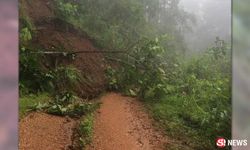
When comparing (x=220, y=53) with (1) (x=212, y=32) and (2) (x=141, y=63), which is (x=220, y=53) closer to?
(1) (x=212, y=32)

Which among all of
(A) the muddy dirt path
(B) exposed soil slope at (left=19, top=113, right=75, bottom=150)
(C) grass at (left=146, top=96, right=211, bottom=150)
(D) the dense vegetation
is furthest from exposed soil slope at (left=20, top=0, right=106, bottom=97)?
(C) grass at (left=146, top=96, right=211, bottom=150)

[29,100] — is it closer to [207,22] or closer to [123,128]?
[123,128]

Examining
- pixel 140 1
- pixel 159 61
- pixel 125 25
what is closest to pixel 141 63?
pixel 159 61

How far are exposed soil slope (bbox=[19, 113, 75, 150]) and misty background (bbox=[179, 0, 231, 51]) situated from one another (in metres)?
1.51

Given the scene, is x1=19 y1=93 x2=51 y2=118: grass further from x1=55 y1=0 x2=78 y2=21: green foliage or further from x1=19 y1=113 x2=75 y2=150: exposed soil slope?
x1=55 y1=0 x2=78 y2=21: green foliage

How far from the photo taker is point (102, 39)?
3.70 meters

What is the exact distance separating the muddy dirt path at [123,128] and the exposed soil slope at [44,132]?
8.5 inches

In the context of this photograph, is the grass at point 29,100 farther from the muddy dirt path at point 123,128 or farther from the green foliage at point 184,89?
the green foliage at point 184,89

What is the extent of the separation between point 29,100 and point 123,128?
0.80 m

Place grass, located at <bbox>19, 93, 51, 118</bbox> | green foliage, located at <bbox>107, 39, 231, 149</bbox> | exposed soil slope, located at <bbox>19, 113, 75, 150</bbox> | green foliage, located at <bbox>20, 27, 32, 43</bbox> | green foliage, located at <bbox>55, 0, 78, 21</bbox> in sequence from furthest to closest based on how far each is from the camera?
green foliage, located at <bbox>55, 0, 78, 21</bbox> < green foliage, located at <bbox>20, 27, 32, 43</bbox> < green foliage, located at <bbox>107, 39, 231, 149</bbox> < grass, located at <bbox>19, 93, 51, 118</bbox> < exposed soil slope, located at <bbox>19, 113, 75, 150</bbox>

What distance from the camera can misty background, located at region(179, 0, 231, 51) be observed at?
11.0ft

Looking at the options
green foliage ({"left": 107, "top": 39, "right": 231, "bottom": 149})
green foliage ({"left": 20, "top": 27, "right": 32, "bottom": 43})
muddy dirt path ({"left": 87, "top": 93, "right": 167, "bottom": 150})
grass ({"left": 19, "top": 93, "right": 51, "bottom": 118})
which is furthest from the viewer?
green foliage ({"left": 20, "top": 27, "right": 32, "bottom": 43})

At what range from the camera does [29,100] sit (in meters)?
3.17

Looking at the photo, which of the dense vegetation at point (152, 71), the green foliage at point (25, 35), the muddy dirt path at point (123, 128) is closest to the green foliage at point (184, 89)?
the dense vegetation at point (152, 71)
